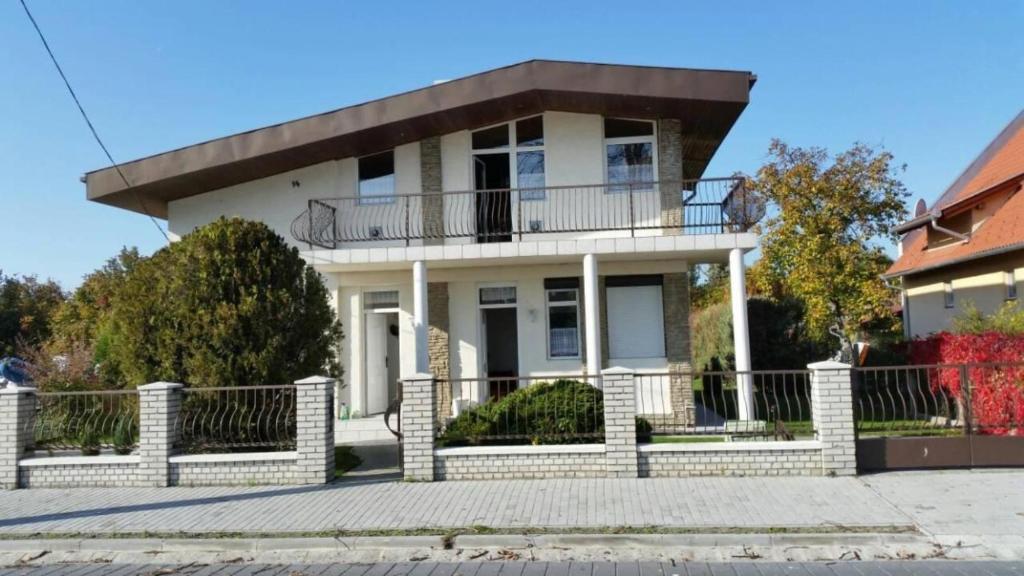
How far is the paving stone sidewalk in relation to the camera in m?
6.52

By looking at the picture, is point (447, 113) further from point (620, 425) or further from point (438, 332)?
point (620, 425)

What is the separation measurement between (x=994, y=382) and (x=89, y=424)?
42.3 ft

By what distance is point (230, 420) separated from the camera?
898 centimetres

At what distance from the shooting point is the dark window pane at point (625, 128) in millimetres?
14042

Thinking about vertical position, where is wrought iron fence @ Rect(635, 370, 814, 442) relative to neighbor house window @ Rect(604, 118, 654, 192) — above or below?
below

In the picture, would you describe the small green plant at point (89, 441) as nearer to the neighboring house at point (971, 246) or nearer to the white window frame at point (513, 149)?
the white window frame at point (513, 149)

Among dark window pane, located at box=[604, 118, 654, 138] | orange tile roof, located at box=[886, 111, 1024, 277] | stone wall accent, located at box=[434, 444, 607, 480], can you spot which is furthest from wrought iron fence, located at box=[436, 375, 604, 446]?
orange tile roof, located at box=[886, 111, 1024, 277]

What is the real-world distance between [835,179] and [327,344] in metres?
13.6

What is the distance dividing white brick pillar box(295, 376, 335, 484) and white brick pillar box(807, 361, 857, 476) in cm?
626

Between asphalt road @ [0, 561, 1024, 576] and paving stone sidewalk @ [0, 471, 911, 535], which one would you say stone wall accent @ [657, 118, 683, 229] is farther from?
asphalt road @ [0, 561, 1024, 576]

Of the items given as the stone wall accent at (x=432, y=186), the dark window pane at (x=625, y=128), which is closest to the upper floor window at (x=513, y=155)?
the stone wall accent at (x=432, y=186)

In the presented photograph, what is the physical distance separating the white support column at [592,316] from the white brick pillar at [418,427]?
4.46 m

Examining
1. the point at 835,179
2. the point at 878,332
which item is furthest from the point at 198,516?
the point at 878,332

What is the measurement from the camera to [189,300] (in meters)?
9.12
